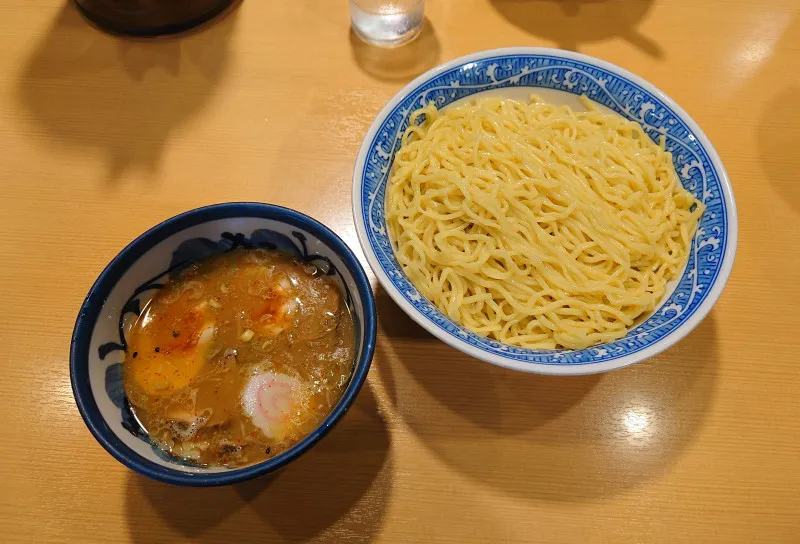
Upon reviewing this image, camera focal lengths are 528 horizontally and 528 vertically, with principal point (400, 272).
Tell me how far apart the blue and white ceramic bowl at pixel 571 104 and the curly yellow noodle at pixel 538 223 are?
5 cm

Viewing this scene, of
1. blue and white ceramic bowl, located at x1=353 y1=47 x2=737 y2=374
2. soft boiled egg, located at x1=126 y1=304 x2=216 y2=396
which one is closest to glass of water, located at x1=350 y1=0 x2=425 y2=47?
blue and white ceramic bowl, located at x1=353 y1=47 x2=737 y2=374

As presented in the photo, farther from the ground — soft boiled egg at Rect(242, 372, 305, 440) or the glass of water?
the glass of water

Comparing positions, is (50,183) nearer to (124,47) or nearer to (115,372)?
(124,47)

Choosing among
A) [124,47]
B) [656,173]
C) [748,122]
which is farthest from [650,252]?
[124,47]

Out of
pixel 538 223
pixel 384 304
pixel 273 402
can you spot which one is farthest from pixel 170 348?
pixel 538 223

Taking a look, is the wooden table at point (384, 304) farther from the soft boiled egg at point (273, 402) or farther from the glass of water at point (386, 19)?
the soft boiled egg at point (273, 402)

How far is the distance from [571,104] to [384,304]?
0.93m

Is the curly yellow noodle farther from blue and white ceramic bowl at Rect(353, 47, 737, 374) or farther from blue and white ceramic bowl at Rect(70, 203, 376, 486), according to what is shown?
blue and white ceramic bowl at Rect(70, 203, 376, 486)

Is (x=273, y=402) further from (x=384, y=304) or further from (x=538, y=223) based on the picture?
(x=538, y=223)

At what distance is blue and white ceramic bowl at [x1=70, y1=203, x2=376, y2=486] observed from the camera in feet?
3.29

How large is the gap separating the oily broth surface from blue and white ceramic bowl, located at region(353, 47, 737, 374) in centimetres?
20

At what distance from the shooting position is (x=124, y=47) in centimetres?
216

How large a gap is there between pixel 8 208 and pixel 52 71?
65cm

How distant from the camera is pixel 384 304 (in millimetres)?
1581
